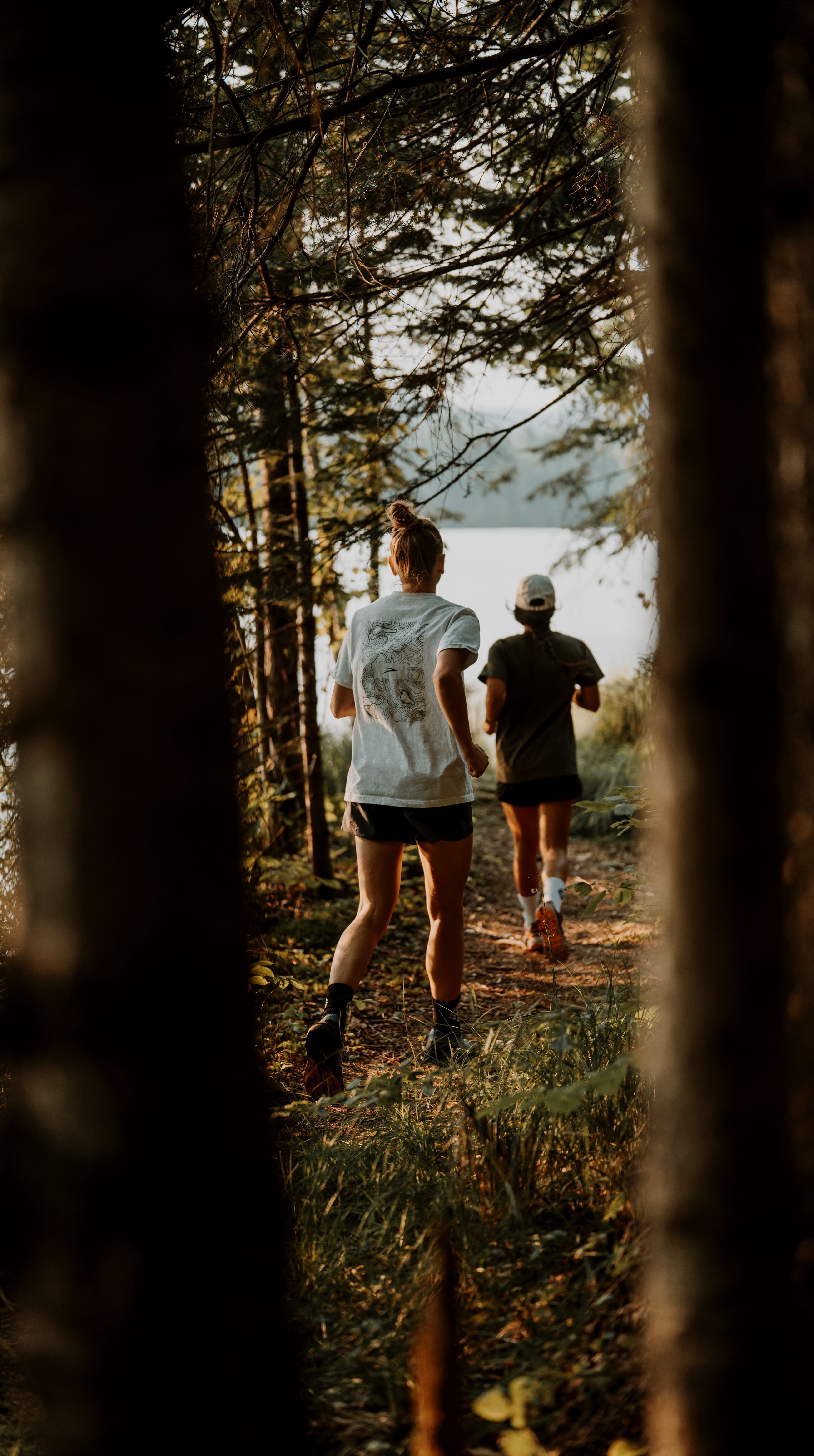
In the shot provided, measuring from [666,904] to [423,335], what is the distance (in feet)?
12.8

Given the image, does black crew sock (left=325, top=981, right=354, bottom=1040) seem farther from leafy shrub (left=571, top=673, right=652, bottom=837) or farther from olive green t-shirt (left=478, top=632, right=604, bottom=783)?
leafy shrub (left=571, top=673, right=652, bottom=837)

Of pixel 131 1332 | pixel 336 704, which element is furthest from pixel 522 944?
pixel 131 1332

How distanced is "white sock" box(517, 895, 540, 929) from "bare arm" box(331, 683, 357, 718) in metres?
2.08

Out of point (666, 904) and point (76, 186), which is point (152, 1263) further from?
point (76, 186)

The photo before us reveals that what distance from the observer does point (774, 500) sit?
1164 mm

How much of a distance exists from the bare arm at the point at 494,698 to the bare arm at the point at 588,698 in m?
0.41

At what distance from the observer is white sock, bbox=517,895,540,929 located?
18.3ft

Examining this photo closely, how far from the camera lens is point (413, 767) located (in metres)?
3.69

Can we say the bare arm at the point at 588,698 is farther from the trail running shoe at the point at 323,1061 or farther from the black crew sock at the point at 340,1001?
the trail running shoe at the point at 323,1061

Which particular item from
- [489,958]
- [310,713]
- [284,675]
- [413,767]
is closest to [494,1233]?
[413,767]

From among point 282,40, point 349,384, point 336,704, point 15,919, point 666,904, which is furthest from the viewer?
point 349,384

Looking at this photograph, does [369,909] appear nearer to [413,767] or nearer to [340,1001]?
[340,1001]

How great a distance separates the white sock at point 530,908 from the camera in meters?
5.58

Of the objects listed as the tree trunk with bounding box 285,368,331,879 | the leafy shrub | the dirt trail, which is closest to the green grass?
the dirt trail
